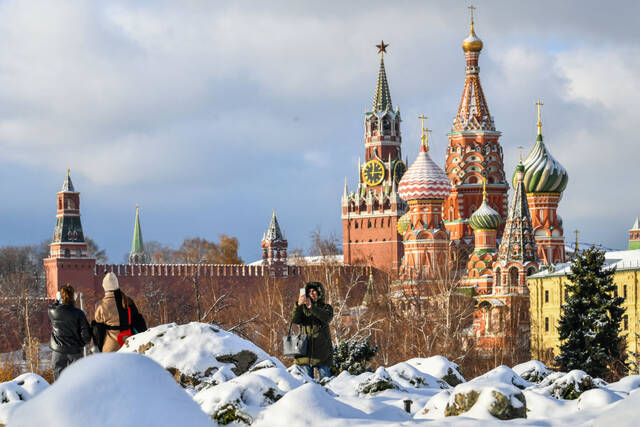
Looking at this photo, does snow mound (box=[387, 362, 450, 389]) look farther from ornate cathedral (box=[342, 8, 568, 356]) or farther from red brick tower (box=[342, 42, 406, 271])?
red brick tower (box=[342, 42, 406, 271])

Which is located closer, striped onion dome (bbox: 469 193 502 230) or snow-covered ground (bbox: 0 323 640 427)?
snow-covered ground (bbox: 0 323 640 427)

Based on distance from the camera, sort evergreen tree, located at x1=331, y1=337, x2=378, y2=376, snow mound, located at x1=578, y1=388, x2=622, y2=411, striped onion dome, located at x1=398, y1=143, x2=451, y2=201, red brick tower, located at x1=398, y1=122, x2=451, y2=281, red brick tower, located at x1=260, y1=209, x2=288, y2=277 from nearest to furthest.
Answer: snow mound, located at x1=578, y1=388, x2=622, y2=411 → evergreen tree, located at x1=331, y1=337, x2=378, y2=376 → red brick tower, located at x1=398, y1=122, x2=451, y2=281 → striped onion dome, located at x1=398, y1=143, x2=451, y2=201 → red brick tower, located at x1=260, y1=209, x2=288, y2=277

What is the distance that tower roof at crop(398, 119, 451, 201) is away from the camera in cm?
5338

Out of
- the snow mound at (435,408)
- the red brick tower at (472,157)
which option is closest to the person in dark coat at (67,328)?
the snow mound at (435,408)

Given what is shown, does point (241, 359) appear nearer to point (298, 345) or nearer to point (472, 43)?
point (298, 345)

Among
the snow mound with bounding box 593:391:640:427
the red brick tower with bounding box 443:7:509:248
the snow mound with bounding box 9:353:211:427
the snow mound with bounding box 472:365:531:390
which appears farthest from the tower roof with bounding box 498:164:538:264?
the snow mound with bounding box 9:353:211:427

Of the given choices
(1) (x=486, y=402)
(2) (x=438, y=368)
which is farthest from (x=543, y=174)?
(1) (x=486, y=402)

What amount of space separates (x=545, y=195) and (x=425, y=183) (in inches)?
211

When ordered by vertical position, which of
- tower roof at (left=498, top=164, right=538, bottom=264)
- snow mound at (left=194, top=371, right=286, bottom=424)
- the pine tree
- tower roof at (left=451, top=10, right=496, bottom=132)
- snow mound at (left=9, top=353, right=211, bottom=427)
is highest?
tower roof at (left=451, top=10, right=496, bottom=132)

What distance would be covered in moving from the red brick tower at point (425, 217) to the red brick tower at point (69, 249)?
17.4m

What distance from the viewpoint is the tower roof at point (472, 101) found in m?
59.1

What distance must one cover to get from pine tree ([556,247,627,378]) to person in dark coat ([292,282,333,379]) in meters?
18.3

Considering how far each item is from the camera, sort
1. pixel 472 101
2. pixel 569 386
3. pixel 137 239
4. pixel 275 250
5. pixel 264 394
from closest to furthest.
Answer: pixel 264 394 → pixel 569 386 → pixel 472 101 → pixel 275 250 → pixel 137 239

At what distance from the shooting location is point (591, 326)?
91.3 ft
